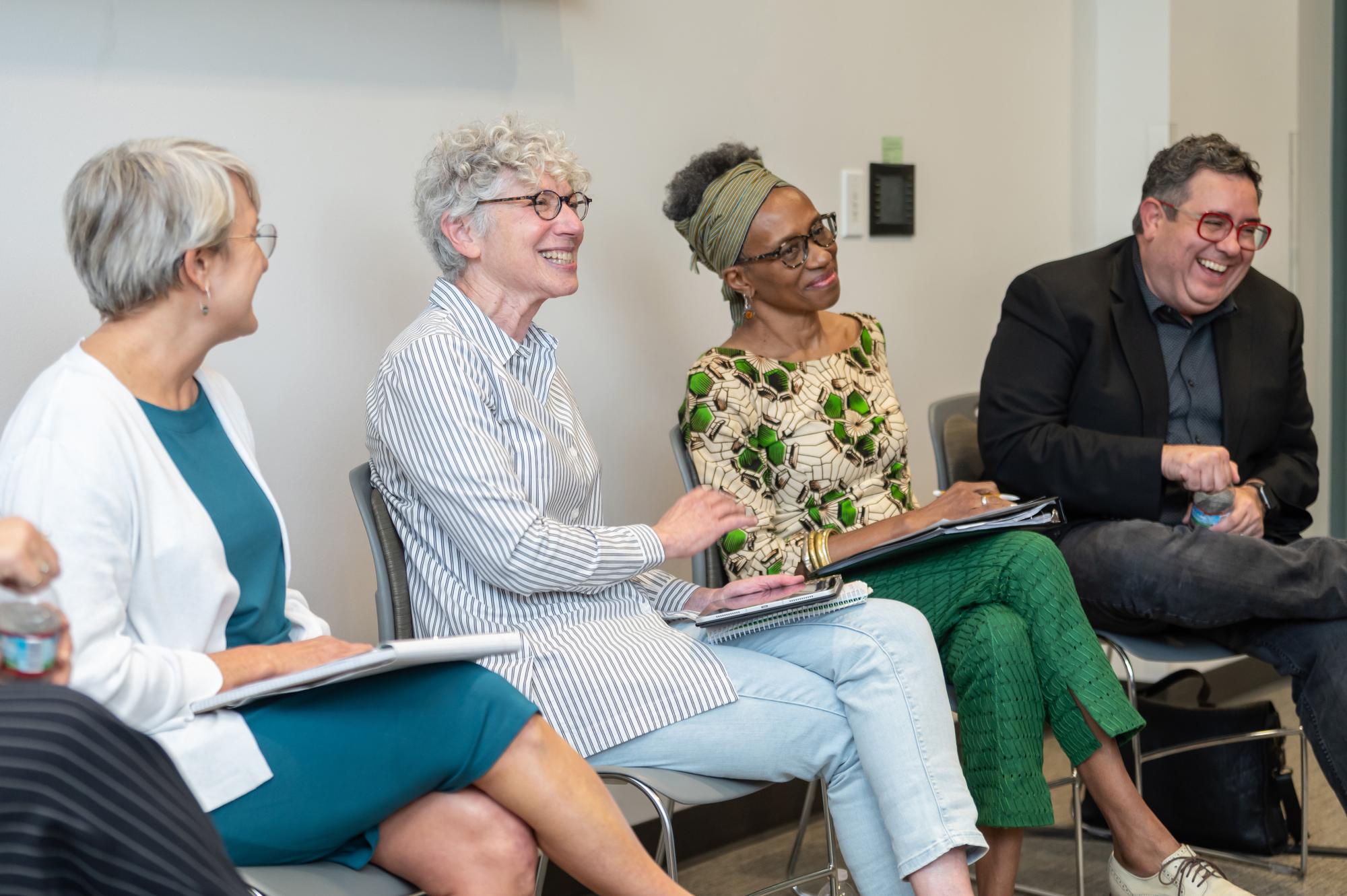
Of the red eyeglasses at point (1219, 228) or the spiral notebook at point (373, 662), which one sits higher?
the red eyeglasses at point (1219, 228)

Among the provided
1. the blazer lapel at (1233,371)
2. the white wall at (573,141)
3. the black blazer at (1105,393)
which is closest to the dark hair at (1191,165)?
the black blazer at (1105,393)

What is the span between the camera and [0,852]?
1.12 m

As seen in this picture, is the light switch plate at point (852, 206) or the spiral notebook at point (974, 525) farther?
the light switch plate at point (852, 206)

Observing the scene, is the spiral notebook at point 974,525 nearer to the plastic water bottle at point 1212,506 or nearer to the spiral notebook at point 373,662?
the plastic water bottle at point 1212,506

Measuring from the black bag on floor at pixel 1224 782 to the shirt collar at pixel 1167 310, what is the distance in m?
0.81

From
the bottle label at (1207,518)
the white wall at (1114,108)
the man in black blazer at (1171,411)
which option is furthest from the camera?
the white wall at (1114,108)

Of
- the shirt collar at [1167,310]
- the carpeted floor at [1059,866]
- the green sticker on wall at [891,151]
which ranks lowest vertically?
the carpeted floor at [1059,866]

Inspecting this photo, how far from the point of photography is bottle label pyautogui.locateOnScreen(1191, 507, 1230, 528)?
2.57 m

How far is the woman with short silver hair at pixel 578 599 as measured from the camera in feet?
6.19

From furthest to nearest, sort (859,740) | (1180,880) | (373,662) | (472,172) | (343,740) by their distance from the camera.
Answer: (1180,880), (472,172), (859,740), (343,740), (373,662)

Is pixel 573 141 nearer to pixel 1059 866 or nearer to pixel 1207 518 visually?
pixel 1207 518

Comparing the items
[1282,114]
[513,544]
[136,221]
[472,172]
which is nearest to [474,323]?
[472,172]

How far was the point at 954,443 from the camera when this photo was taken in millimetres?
2822

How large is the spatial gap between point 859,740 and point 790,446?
2.32 ft
